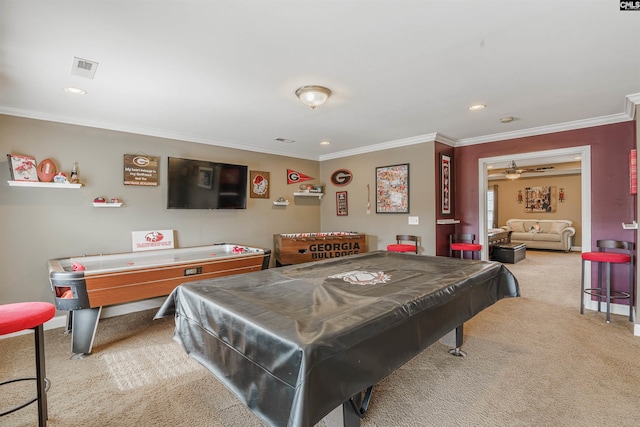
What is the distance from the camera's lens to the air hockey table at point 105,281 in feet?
8.34

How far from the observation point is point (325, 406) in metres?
1.12

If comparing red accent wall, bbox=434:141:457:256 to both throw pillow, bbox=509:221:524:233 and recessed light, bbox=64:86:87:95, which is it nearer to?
recessed light, bbox=64:86:87:95

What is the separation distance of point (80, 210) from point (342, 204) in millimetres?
4070

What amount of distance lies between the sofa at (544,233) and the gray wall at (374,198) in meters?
4.78

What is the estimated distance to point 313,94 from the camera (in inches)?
109

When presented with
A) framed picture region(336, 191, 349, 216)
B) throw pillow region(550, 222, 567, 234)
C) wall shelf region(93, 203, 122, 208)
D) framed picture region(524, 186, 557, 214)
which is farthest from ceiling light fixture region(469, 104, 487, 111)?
framed picture region(524, 186, 557, 214)

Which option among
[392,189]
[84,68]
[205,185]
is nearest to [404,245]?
[392,189]

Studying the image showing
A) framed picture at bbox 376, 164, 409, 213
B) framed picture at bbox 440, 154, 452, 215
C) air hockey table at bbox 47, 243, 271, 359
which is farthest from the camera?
framed picture at bbox 376, 164, 409, 213

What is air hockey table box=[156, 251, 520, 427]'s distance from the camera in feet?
3.67

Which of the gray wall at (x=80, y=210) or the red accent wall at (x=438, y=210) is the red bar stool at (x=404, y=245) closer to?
the red accent wall at (x=438, y=210)

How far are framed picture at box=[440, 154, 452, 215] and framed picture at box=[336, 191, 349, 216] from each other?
1.78 meters

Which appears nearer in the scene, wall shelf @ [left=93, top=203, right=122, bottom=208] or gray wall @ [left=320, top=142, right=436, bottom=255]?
wall shelf @ [left=93, top=203, right=122, bottom=208]

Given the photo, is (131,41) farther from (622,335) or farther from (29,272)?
(622,335)

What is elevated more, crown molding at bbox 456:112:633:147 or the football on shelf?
crown molding at bbox 456:112:633:147
